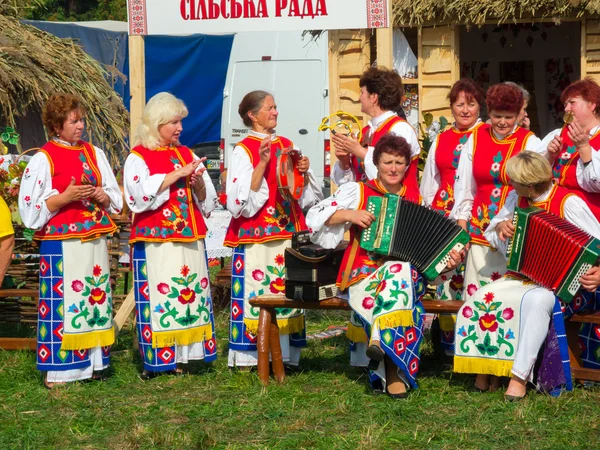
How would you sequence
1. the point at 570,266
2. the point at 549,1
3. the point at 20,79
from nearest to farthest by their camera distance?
the point at 570,266, the point at 549,1, the point at 20,79

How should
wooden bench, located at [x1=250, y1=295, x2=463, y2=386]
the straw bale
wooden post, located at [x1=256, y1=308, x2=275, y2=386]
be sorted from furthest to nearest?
the straw bale → wooden post, located at [x1=256, y1=308, x2=275, y2=386] → wooden bench, located at [x1=250, y1=295, x2=463, y2=386]

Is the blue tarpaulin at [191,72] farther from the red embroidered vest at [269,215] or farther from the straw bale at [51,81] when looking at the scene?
the red embroidered vest at [269,215]

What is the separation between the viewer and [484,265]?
6270mm

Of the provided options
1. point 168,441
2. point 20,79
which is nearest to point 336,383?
point 168,441

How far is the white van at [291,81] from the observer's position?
47.2 feet

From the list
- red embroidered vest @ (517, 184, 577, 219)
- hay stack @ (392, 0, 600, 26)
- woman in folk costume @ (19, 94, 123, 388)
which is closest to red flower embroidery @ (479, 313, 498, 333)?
red embroidered vest @ (517, 184, 577, 219)

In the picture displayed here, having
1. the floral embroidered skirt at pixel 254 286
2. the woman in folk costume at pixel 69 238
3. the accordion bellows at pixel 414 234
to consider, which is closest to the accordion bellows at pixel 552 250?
the accordion bellows at pixel 414 234

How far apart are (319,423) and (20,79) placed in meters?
6.74

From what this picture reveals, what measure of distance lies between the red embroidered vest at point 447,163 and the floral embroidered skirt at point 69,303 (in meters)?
2.09

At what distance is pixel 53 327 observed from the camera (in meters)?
6.45

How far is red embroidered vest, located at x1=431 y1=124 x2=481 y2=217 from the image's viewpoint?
21.5 ft

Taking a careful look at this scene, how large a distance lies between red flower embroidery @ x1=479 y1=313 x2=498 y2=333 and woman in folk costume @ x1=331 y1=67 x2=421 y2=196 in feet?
3.25

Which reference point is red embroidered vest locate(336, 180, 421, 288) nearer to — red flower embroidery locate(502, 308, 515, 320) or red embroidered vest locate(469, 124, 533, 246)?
red embroidered vest locate(469, 124, 533, 246)

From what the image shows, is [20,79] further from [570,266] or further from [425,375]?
[570,266]
